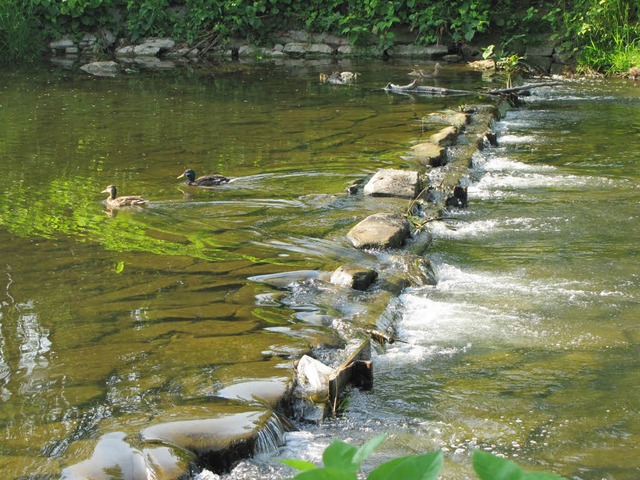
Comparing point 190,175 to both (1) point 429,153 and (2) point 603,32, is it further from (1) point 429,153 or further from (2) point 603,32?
(2) point 603,32

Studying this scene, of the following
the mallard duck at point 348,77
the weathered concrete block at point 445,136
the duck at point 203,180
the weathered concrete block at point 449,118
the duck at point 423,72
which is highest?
the duck at point 423,72

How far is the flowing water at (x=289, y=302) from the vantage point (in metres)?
4.39

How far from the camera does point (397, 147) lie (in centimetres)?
1098

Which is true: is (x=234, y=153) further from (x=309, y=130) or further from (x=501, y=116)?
(x=501, y=116)

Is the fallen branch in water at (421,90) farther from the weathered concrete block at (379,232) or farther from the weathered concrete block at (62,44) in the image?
the weathered concrete block at (62,44)

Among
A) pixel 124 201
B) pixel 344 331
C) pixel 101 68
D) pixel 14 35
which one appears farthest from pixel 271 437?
pixel 14 35

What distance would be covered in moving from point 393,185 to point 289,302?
3.07 meters

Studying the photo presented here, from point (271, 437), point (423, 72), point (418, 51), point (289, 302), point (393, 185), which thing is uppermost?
point (418, 51)

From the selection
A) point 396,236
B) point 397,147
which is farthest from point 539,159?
point 396,236

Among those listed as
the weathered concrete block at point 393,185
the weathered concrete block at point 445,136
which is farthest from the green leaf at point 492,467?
the weathered concrete block at point 445,136

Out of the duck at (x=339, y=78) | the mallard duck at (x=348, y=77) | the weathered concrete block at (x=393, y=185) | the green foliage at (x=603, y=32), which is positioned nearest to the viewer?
the weathered concrete block at (x=393, y=185)

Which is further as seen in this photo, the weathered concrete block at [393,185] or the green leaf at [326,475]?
the weathered concrete block at [393,185]

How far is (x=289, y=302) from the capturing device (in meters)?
5.87

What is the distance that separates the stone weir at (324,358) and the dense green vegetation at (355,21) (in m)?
9.59
